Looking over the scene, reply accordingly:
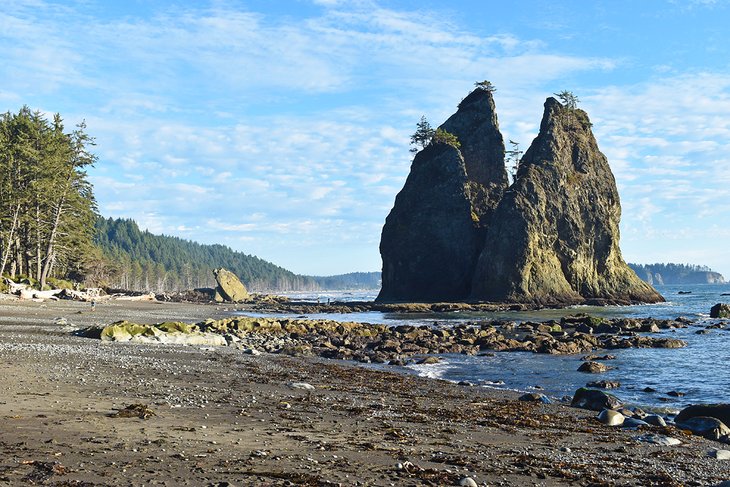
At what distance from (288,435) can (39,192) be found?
181ft

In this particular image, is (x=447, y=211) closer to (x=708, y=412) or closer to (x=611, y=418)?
(x=708, y=412)

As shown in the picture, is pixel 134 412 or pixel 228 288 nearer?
pixel 134 412

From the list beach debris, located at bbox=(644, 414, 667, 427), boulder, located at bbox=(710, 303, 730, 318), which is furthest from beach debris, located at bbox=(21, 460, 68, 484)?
boulder, located at bbox=(710, 303, 730, 318)

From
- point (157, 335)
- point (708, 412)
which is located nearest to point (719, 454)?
point (708, 412)

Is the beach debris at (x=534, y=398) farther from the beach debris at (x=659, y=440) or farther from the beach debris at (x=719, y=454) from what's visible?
the beach debris at (x=719, y=454)

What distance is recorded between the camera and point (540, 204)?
9562 centimetres

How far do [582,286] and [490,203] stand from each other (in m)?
23.6

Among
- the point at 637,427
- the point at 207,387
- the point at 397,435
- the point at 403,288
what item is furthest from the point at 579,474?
the point at 403,288

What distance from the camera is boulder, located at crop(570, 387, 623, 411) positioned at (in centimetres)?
1576

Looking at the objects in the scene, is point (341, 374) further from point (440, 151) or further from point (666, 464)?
point (440, 151)

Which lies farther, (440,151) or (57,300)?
(440,151)

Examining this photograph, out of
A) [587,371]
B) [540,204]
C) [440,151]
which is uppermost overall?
[440,151]

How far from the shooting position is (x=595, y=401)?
1598 centimetres

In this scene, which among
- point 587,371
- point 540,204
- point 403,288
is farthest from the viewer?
point 403,288
